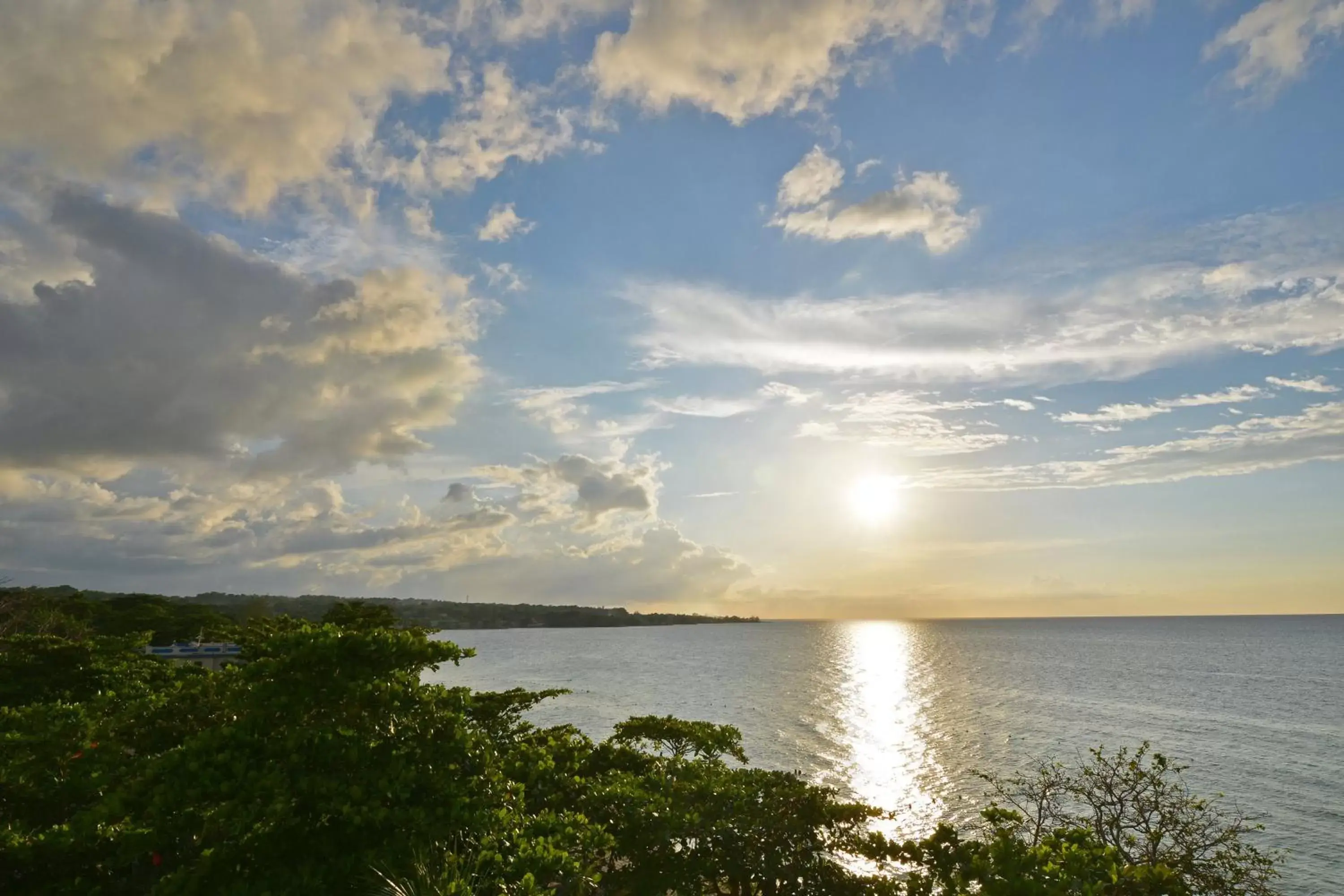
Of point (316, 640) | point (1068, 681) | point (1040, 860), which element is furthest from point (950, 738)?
point (316, 640)

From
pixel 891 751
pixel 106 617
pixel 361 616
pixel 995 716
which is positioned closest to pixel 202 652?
pixel 106 617

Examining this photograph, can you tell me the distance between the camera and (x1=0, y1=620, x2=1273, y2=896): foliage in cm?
1123

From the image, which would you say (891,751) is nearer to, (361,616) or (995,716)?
(995,716)

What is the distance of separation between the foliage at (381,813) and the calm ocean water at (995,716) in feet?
105

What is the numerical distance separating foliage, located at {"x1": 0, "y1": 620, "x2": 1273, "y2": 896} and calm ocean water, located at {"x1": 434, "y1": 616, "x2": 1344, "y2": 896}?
3188cm

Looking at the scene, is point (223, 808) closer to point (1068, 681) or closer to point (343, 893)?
point (343, 893)

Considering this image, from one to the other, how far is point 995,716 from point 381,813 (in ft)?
276

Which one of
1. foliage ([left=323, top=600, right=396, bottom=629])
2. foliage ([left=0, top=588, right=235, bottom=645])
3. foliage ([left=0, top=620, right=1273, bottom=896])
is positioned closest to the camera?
foliage ([left=0, top=620, right=1273, bottom=896])

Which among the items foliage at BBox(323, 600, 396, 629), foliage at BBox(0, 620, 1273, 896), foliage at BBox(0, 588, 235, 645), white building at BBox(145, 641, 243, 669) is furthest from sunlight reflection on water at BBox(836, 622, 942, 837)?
white building at BBox(145, 641, 243, 669)

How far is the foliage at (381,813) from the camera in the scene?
11.2 m

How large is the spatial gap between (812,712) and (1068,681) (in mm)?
54497

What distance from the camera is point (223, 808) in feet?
35.9

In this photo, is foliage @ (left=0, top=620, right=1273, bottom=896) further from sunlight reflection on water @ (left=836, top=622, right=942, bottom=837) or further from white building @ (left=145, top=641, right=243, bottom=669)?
white building @ (left=145, top=641, right=243, bottom=669)

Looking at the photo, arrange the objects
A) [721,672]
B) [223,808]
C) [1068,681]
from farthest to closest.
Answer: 1. [721,672]
2. [1068,681]
3. [223,808]
